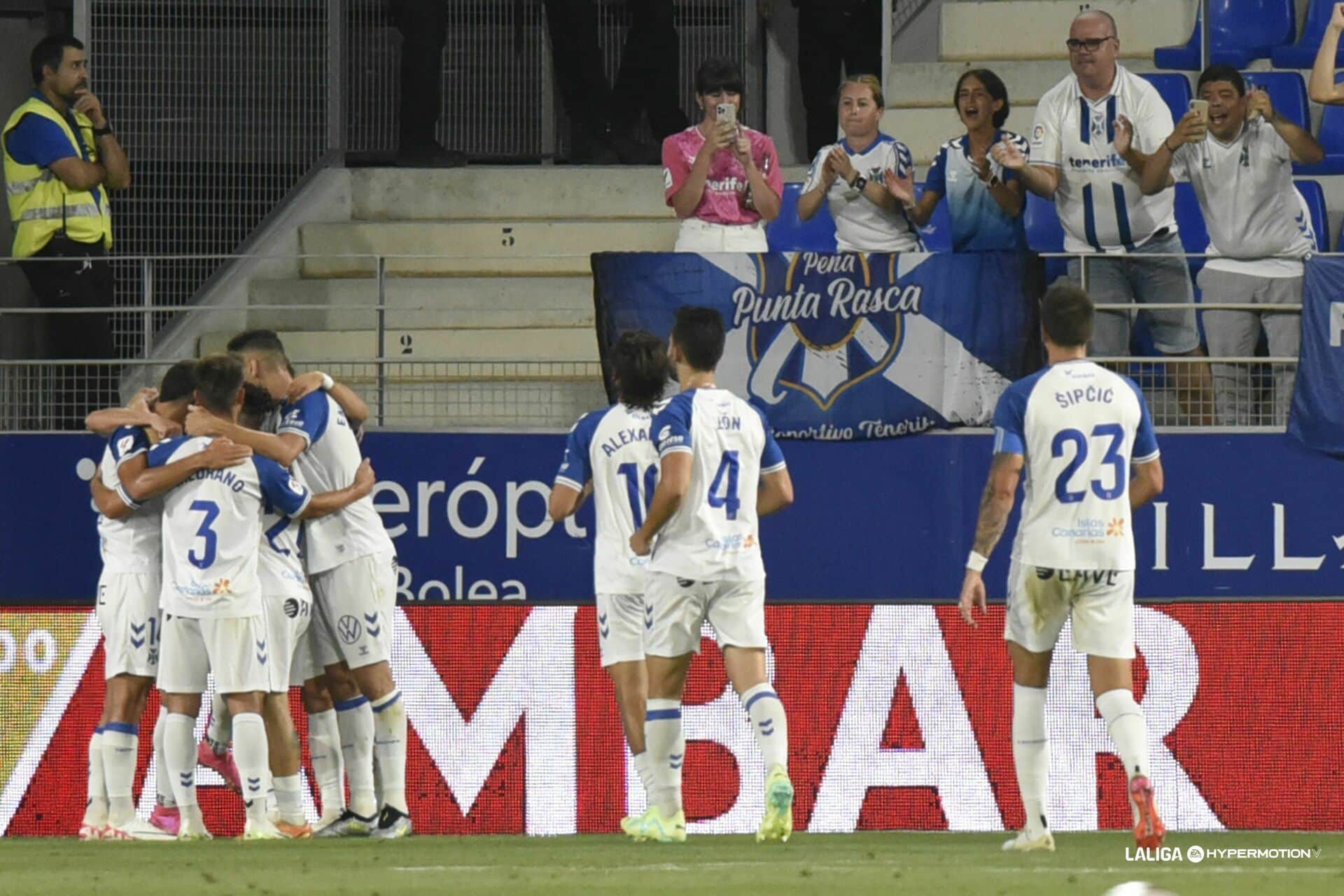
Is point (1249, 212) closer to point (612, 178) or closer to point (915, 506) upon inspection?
point (915, 506)

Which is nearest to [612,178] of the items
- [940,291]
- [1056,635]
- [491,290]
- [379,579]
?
[491,290]

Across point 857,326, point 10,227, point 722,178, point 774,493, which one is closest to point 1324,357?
point 857,326

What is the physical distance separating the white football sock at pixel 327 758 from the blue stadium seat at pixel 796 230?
4666mm

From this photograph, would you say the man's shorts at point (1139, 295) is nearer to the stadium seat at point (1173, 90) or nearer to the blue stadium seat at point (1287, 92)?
the stadium seat at point (1173, 90)

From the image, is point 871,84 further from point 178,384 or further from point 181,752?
point 181,752

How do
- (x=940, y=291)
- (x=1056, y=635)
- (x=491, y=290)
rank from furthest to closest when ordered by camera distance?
(x=491, y=290)
(x=940, y=291)
(x=1056, y=635)

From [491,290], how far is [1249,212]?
14.1ft

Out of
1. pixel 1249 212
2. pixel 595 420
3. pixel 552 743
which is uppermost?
pixel 1249 212

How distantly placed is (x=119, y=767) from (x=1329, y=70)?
22.5 ft

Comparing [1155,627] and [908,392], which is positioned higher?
[908,392]

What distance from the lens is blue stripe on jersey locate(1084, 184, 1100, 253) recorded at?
11.2 m

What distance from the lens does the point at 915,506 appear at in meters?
11.0

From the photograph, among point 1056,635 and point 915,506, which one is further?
point 915,506

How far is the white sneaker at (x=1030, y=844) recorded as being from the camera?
293 inches
